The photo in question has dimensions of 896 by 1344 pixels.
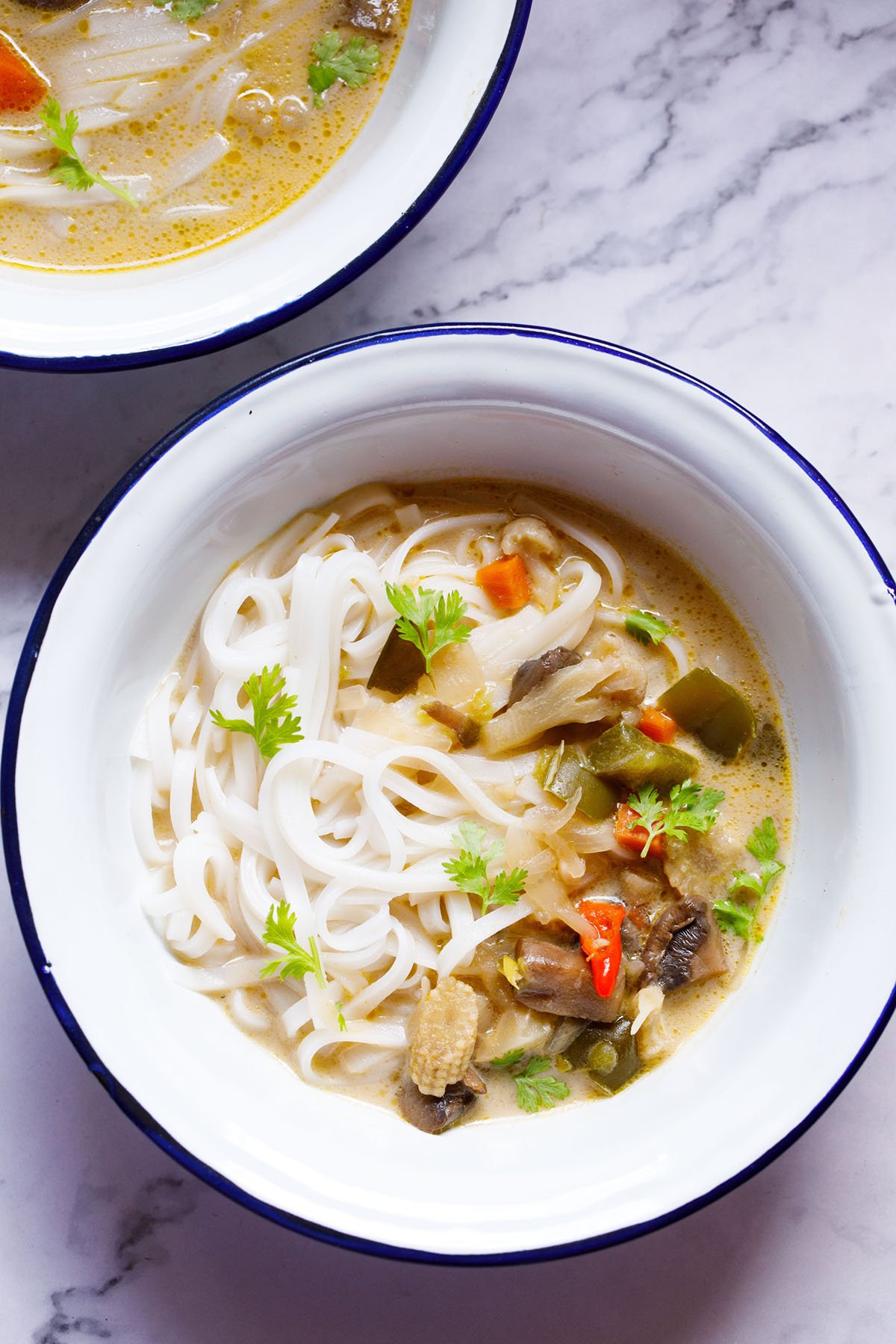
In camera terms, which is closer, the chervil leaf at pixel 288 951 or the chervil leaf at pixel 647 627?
the chervil leaf at pixel 288 951

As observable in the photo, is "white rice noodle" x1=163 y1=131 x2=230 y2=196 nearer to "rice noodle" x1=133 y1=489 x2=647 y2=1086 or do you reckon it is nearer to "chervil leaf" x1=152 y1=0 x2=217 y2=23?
"chervil leaf" x1=152 y1=0 x2=217 y2=23

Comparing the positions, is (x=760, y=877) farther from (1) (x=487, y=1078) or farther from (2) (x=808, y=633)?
(1) (x=487, y=1078)

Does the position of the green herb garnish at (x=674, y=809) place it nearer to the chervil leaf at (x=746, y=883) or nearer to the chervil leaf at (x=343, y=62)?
the chervil leaf at (x=746, y=883)

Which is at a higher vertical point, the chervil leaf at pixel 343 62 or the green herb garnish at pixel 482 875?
the chervil leaf at pixel 343 62

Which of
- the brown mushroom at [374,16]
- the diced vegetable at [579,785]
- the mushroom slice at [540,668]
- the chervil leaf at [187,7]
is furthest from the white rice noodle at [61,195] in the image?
the diced vegetable at [579,785]

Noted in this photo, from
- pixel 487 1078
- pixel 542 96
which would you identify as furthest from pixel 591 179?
pixel 487 1078

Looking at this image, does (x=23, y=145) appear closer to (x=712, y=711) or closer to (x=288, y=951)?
(x=288, y=951)
